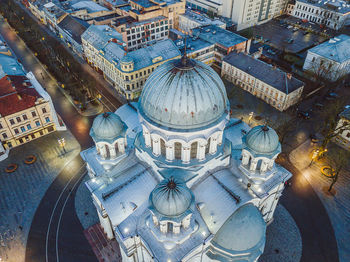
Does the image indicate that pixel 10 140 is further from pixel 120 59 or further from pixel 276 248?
pixel 276 248

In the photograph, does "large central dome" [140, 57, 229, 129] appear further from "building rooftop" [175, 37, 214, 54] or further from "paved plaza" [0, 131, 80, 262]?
"building rooftop" [175, 37, 214, 54]

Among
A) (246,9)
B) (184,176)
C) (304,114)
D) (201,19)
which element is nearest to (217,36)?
(201,19)

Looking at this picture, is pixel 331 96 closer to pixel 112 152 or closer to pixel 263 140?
pixel 263 140

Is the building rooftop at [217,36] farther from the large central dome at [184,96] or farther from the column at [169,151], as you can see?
the column at [169,151]

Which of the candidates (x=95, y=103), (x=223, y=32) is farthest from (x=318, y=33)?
(x=95, y=103)

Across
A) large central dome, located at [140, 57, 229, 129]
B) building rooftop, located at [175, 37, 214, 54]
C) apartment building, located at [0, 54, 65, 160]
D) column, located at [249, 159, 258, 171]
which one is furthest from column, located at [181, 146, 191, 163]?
building rooftop, located at [175, 37, 214, 54]

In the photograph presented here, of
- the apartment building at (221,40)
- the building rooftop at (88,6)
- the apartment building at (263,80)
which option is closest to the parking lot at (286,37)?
the apartment building at (221,40)
